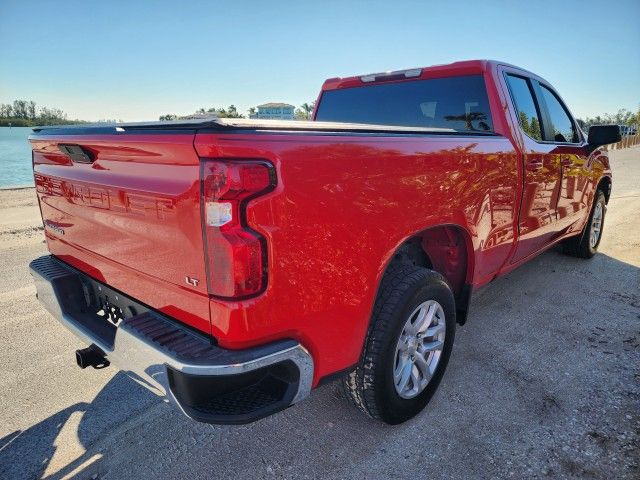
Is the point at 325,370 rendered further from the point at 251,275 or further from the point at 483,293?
the point at 483,293

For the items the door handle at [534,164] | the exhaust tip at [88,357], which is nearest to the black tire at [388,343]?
the exhaust tip at [88,357]

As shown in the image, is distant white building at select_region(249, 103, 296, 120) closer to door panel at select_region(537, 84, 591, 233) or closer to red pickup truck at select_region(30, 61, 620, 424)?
red pickup truck at select_region(30, 61, 620, 424)

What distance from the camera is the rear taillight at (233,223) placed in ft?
4.69

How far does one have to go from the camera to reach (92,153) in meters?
1.94

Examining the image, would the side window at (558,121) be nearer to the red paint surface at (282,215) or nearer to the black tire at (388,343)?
the red paint surface at (282,215)

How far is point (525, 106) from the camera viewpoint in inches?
132

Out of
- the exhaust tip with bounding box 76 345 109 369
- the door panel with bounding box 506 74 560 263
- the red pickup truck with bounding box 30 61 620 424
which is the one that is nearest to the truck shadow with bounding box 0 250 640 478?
the red pickup truck with bounding box 30 61 620 424

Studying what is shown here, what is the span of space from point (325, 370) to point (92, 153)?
143 centimetres

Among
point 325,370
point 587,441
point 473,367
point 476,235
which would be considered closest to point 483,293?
point 473,367

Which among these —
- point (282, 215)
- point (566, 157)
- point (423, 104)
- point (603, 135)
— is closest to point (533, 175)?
A: point (566, 157)

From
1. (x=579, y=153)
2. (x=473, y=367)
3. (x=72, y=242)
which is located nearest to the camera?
(x=72, y=242)

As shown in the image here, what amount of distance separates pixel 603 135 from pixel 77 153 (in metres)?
4.47

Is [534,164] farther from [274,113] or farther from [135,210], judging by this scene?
[274,113]

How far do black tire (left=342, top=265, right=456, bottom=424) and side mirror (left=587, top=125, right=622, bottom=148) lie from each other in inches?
117
